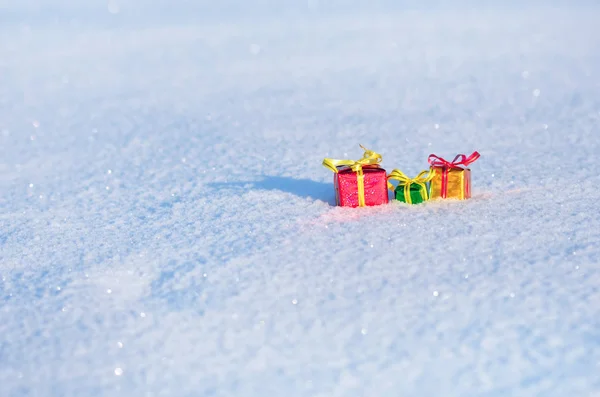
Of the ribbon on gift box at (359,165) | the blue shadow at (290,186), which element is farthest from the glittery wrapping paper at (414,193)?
the blue shadow at (290,186)

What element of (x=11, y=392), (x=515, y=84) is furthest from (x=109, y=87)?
(x=11, y=392)

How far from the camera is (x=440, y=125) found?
14.3 feet

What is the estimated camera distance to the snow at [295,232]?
1938mm

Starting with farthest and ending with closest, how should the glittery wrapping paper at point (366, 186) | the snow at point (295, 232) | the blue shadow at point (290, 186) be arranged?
the blue shadow at point (290, 186), the glittery wrapping paper at point (366, 186), the snow at point (295, 232)

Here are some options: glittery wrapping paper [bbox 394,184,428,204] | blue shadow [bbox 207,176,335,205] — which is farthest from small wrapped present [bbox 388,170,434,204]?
blue shadow [bbox 207,176,335,205]

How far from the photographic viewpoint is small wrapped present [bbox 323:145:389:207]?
2.81m

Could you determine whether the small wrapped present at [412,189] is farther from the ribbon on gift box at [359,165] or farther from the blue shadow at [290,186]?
the blue shadow at [290,186]

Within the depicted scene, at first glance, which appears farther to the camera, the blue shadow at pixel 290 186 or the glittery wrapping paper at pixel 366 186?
the blue shadow at pixel 290 186

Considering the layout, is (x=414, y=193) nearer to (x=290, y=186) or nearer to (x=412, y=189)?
(x=412, y=189)

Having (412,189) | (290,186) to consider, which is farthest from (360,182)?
(290,186)

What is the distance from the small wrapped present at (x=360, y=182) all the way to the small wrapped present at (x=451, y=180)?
205 millimetres

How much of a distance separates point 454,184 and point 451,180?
2 centimetres

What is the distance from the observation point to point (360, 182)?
2812mm

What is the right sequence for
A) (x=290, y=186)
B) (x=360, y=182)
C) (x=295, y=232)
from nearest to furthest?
(x=295, y=232), (x=360, y=182), (x=290, y=186)
